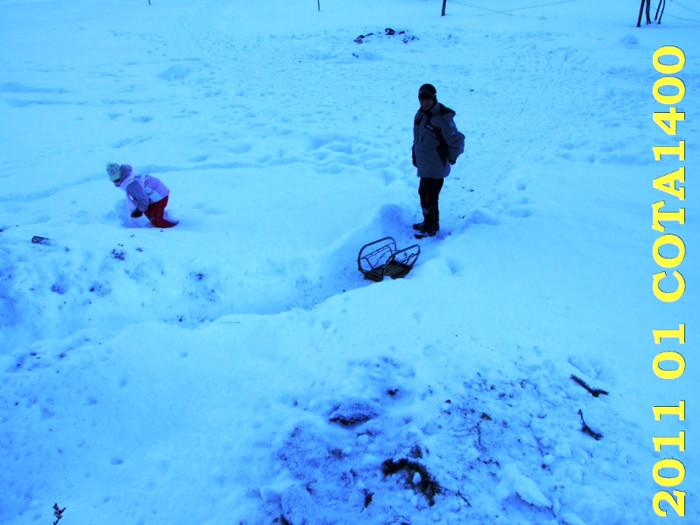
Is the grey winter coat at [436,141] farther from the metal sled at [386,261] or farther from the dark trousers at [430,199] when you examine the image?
the metal sled at [386,261]

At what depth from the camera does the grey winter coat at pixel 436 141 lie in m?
4.67

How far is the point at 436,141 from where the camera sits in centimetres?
485

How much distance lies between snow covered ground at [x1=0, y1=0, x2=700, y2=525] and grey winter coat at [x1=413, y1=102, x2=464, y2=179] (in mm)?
949

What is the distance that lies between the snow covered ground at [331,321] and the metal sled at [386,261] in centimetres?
20

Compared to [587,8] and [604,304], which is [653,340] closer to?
[604,304]

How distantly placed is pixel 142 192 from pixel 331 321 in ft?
9.77

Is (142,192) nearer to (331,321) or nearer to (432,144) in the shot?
(331,321)

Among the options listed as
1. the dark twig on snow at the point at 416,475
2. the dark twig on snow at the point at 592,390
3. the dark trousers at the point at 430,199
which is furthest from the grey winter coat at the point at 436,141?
the dark twig on snow at the point at 416,475

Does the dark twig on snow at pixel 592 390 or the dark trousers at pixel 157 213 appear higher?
the dark trousers at pixel 157 213

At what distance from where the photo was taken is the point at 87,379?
10.3 feet

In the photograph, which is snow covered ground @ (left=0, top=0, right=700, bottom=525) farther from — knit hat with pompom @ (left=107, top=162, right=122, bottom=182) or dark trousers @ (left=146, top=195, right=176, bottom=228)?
knit hat with pompom @ (left=107, top=162, right=122, bottom=182)

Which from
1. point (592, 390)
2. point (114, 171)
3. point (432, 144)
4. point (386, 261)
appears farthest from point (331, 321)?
point (114, 171)

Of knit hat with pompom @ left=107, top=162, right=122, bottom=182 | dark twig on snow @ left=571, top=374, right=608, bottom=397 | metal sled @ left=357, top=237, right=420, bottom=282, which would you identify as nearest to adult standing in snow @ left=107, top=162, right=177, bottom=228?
knit hat with pompom @ left=107, top=162, right=122, bottom=182

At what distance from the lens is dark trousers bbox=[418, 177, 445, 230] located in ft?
17.1
